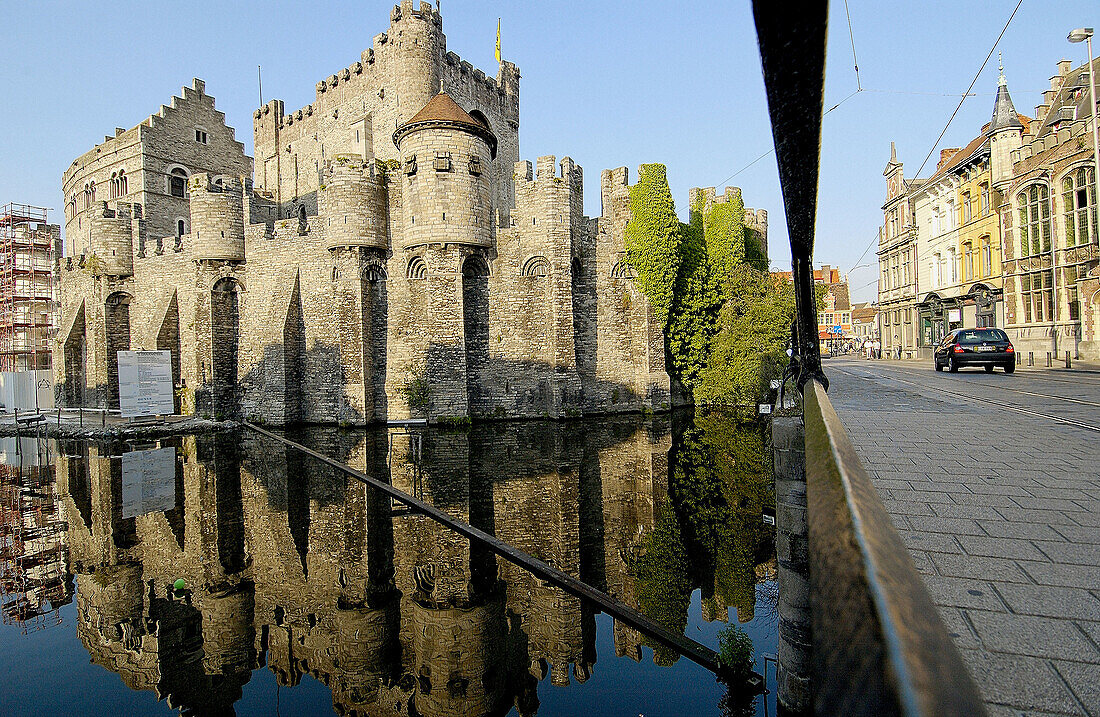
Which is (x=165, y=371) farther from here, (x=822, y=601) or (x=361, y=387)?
(x=822, y=601)

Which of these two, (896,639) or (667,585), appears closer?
(896,639)

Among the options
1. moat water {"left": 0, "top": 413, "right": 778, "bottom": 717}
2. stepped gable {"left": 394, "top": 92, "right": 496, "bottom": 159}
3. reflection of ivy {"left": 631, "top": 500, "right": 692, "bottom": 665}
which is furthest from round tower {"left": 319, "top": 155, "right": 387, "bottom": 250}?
reflection of ivy {"left": 631, "top": 500, "right": 692, "bottom": 665}

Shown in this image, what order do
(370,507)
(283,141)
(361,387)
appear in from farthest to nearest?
(283,141), (361,387), (370,507)

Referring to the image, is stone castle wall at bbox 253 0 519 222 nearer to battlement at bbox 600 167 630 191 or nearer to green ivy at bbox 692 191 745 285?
battlement at bbox 600 167 630 191

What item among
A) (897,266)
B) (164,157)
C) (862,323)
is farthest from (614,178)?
(862,323)

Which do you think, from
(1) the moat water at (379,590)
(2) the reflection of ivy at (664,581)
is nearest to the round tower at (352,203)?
(1) the moat water at (379,590)

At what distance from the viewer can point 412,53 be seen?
900 inches

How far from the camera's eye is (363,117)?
82.5 feet

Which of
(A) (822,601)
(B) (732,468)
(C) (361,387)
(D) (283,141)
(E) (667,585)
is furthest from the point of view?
(D) (283,141)

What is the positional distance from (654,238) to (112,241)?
2187 centimetres

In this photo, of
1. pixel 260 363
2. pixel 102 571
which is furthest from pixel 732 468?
pixel 260 363

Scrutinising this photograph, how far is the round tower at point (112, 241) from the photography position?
76.7 feet

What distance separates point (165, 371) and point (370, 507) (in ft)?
50.6

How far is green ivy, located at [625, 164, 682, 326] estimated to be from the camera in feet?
60.6
